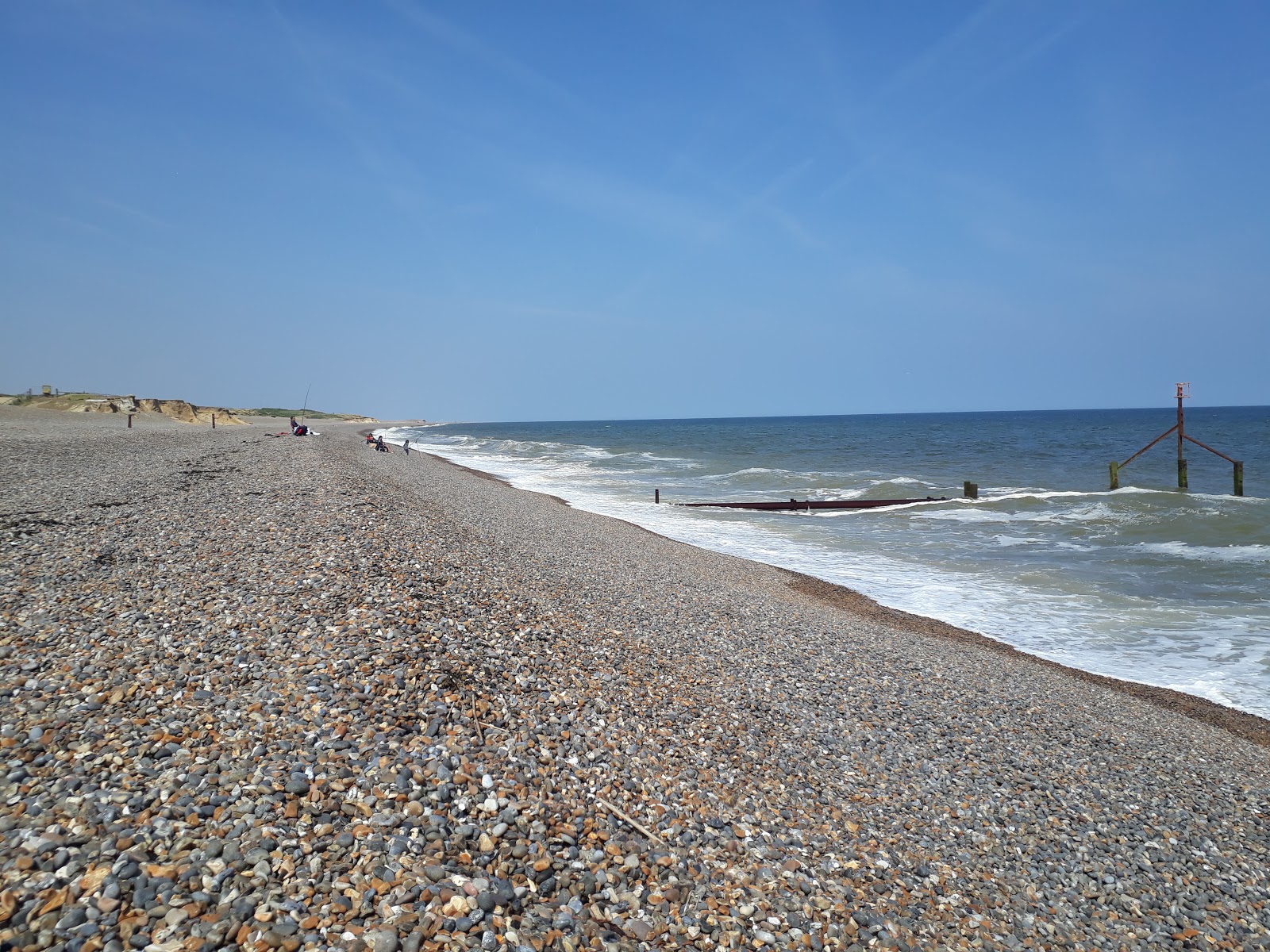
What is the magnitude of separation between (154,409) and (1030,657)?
71309 mm

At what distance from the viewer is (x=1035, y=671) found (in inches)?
356

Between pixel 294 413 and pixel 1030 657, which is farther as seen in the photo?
pixel 294 413

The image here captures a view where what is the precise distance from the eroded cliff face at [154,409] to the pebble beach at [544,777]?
58.7 m

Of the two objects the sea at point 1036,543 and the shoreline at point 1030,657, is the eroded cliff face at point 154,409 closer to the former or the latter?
the sea at point 1036,543

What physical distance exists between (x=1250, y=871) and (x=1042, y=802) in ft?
4.20

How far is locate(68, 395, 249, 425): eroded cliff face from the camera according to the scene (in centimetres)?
5675

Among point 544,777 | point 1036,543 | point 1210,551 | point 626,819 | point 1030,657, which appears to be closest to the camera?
point 626,819

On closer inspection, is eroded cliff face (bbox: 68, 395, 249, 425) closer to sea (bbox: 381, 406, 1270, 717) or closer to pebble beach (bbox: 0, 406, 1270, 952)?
sea (bbox: 381, 406, 1270, 717)

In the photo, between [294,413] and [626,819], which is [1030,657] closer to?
[626,819]

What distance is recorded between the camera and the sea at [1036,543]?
10789mm

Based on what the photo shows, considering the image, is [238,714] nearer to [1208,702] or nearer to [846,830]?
[846,830]

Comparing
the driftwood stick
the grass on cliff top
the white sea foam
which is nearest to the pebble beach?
the driftwood stick

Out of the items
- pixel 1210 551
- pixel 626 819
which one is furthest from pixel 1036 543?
pixel 626 819

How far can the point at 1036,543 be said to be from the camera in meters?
19.2
